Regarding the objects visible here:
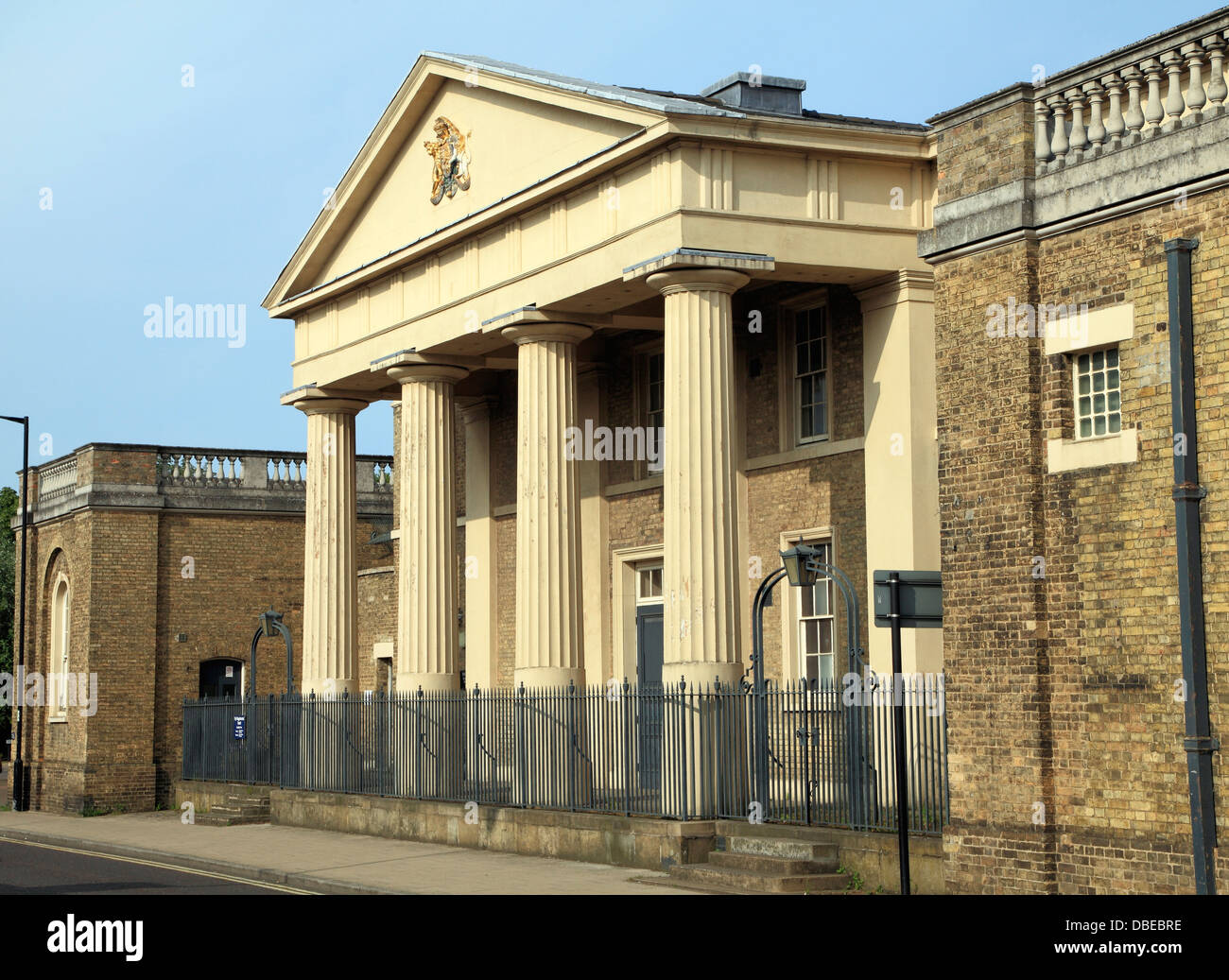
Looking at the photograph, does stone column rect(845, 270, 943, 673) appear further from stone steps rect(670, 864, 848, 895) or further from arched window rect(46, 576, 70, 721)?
arched window rect(46, 576, 70, 721)

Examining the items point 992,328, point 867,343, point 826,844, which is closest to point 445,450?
point 867,343

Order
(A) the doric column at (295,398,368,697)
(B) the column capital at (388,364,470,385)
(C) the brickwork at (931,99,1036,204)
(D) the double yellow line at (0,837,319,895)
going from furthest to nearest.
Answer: (A) the doric column at (295,398,368,697)
(B) the column capital at (388,364,470,385)
(D) the double yellow line at (0,837,319,895)
(C) the brickwork at (931,99,1036,204)

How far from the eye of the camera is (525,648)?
23.1 m

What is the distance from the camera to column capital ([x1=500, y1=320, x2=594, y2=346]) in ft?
76.5

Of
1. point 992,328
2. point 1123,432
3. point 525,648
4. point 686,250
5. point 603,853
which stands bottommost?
point 603,853

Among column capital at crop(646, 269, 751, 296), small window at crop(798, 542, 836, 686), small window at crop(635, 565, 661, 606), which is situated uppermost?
column capital at crop(646, 269, 751, 296)

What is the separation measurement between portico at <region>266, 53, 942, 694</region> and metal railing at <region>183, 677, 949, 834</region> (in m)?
0.74

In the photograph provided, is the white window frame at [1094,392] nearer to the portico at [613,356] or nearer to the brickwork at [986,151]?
the brickwork at [986,151]

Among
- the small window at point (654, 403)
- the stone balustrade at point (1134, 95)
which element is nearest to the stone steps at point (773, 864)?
the stone balustrade at point (1134, 95)

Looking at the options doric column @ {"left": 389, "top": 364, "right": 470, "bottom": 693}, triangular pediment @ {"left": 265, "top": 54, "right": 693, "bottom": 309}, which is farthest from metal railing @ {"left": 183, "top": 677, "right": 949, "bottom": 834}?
triangular pediment @ {"left": 265, "top": 54, "right": 693, "bottom": 309}

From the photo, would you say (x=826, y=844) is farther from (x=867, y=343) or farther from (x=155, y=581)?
(x=155, y=581)

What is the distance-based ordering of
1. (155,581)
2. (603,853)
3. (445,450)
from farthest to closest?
(155,581)
(445,450)
(603,853)
